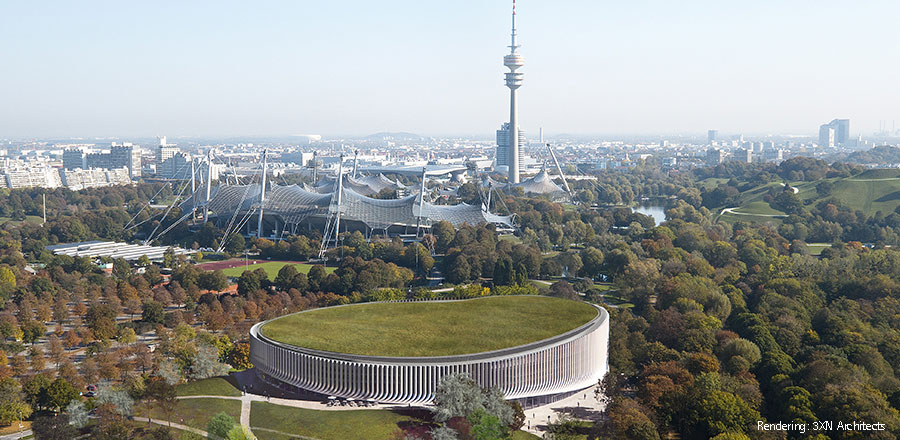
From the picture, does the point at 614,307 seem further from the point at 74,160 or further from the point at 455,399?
the point at 74,160

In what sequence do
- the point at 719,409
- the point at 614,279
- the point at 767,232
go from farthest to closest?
the point at 767,232, the point at 614,279, the point at 719,409

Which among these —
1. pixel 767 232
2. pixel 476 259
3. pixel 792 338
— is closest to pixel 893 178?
pixel 767 232

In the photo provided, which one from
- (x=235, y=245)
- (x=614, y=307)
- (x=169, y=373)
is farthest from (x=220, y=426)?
(x=235, y=245)

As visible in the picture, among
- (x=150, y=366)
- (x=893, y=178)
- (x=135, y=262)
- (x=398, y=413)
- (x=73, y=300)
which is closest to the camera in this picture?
(x=398, y=413)

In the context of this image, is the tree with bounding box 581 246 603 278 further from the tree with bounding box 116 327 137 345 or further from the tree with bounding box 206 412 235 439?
the tree with bounding box 206 412 235 439

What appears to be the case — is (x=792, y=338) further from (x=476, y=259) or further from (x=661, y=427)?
(x=476, y=259)
